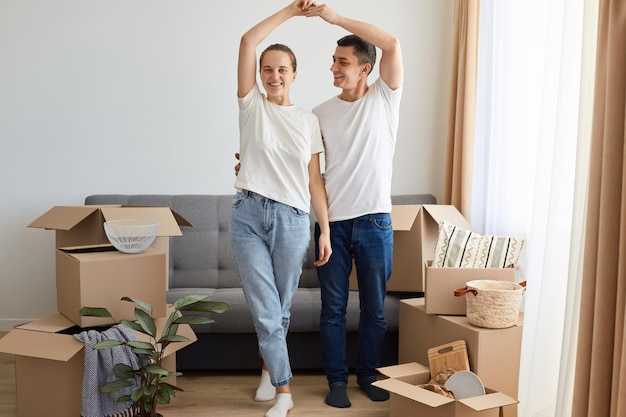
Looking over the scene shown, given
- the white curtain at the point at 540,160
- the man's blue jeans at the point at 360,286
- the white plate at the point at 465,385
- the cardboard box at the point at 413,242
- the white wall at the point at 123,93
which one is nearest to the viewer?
the white curtain at the point at 540,160

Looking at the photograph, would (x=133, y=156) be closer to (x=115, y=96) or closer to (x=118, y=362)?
(x=115, y=96)

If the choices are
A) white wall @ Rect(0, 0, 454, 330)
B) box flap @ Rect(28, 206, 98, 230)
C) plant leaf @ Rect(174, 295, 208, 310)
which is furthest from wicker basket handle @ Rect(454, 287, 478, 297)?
white wall @ Rect(0, 0, 454, 330)

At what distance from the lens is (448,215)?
10.8 feet

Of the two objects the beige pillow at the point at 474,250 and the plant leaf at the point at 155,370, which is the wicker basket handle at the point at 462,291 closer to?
the beige pillow at the point at 474,250

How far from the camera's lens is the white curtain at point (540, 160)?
2.12 m

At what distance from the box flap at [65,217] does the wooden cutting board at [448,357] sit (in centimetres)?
164

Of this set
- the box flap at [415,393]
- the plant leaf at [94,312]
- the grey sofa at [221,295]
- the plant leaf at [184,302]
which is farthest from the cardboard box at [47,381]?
the box flap at [415,393]

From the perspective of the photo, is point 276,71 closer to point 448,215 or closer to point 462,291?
point 462,291

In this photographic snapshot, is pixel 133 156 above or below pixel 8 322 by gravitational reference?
above

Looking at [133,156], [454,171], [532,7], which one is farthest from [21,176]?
[532,7]

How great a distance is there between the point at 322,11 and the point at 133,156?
194 cm

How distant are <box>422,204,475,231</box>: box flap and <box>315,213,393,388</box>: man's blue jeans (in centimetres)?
55

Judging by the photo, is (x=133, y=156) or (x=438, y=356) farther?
(x=133, y=156)

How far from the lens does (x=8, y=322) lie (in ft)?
13.0
